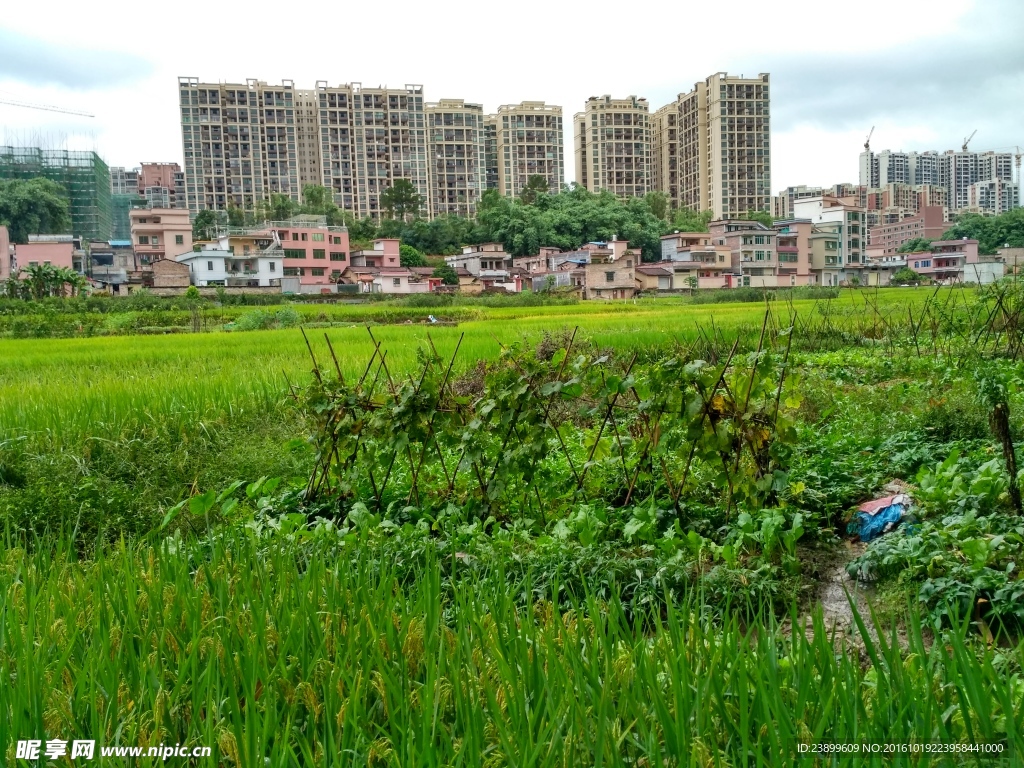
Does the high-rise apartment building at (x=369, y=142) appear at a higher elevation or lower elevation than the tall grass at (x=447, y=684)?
higher

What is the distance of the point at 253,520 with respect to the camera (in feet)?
13.2

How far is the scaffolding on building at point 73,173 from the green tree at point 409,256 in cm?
4045

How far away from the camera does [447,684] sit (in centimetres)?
204

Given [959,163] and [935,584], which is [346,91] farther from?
[935,584]

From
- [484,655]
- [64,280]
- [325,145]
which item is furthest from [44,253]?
[484,655]

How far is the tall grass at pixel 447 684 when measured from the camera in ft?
5.61

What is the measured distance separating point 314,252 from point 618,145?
69.1 meters

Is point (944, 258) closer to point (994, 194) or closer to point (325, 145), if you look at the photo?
point (325, 145)

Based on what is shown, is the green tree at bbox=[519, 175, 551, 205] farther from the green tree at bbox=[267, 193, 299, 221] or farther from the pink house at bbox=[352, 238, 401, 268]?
the green tree at bbox=[267, 193, 299, 221]

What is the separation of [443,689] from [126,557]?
1536 mm

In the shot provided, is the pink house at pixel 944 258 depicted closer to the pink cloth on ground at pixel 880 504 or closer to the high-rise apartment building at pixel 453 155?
the pink cloth on ground at pixel 880 504

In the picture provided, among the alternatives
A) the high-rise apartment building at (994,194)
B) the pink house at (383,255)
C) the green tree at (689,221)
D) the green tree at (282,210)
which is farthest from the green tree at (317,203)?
the high-rise apartment building at (994,194)

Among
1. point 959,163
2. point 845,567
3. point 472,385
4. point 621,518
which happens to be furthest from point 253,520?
point 959,163

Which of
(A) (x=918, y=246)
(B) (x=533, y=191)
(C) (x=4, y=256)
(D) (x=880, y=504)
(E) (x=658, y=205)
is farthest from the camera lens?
(E) (x=658, y=205)
